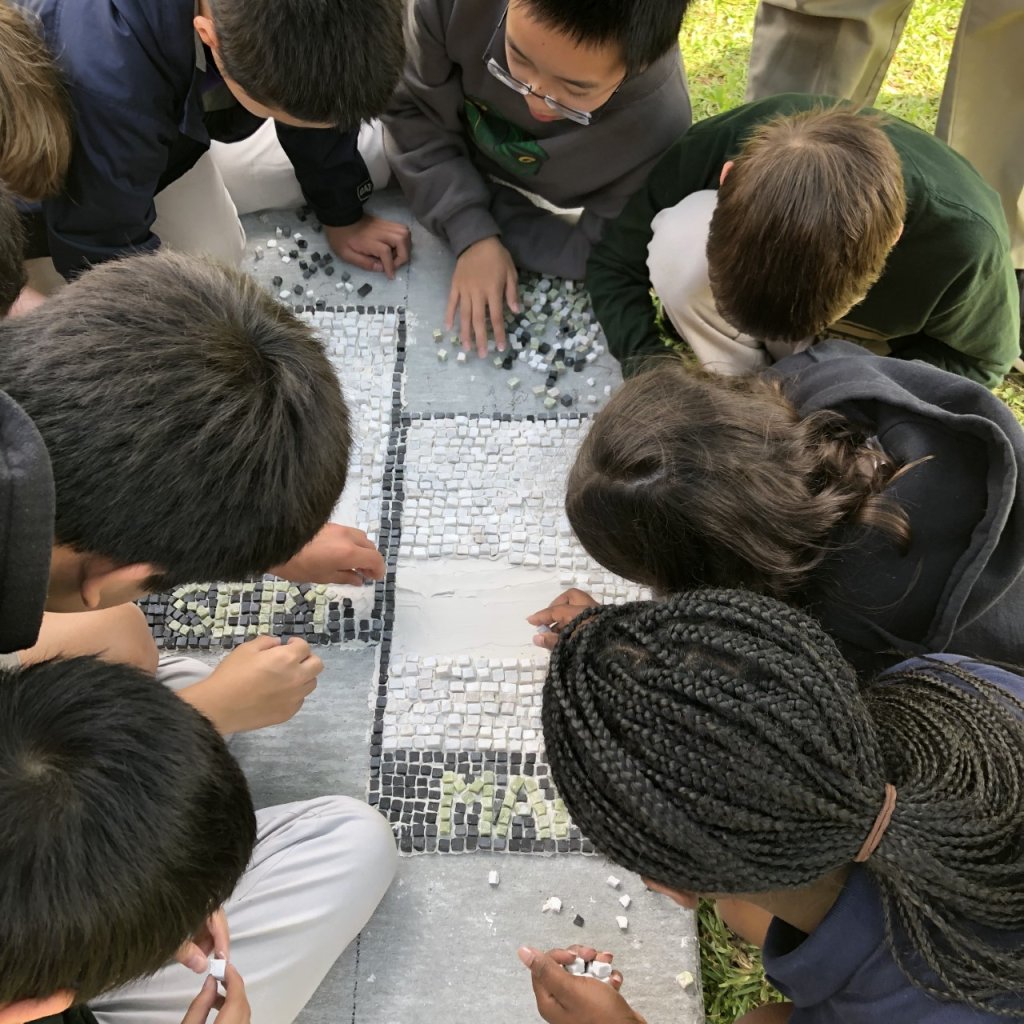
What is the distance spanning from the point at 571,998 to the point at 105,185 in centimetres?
132

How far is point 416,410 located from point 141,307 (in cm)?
84

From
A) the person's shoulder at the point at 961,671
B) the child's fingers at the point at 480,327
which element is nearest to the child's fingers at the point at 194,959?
the person's shoulder at the point at 961,671

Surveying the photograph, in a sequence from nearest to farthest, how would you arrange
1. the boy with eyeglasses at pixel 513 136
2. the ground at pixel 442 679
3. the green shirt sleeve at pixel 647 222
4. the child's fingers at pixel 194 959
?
the child's fingers at pixel 194 959 < the ground at pixel 442 679 < the boy with eyeglasses at pixel 513 136 < the green shirt sleeve at pixel 647 222

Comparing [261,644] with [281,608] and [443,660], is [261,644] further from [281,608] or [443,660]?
[443,660]

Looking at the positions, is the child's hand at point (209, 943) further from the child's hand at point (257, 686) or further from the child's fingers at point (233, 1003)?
the child's hand at point (257, 686)

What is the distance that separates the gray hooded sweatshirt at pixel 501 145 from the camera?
5.48 feet

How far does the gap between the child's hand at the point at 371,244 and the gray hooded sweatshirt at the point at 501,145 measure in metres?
0.07

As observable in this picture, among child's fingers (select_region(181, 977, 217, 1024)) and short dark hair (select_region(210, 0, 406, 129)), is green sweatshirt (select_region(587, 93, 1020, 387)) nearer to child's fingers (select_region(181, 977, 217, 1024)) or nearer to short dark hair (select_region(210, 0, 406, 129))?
short dark hair (select_region(210, 0, 406, 129))

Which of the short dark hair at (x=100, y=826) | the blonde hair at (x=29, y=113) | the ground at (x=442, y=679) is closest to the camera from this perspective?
the short dark hair at (x=100, y=826)

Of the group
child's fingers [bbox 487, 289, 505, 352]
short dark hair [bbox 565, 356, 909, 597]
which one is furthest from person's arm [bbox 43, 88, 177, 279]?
short dark hair [bbox 565, 356, 909, 597]

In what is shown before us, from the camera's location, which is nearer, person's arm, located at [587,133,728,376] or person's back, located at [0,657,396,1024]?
person's back, located at [0,657,396,1024]

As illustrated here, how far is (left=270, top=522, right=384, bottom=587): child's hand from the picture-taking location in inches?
58.7

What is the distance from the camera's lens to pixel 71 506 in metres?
0.94

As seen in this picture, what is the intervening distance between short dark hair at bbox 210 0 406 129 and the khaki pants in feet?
3.06
